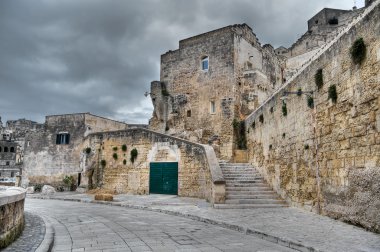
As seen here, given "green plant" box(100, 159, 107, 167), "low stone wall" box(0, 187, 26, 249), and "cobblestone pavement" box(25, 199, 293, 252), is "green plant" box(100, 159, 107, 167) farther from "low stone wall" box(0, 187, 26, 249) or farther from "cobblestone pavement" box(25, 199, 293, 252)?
"low stone wall" box(0, 187, 26, 249)

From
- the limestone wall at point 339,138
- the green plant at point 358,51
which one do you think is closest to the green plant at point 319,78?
the limestone wall at point 339,138

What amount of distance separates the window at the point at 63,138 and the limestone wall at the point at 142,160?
9.12 meters

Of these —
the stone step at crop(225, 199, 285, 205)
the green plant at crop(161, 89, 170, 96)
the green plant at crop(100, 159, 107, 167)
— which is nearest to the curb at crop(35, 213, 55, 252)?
the stone step at crop(225, 199, 285, 205)

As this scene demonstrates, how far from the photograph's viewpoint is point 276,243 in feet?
21.2

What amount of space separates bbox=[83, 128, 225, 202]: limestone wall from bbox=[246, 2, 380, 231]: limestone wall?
3.31 metres

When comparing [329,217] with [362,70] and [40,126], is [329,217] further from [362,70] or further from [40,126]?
[40,126]

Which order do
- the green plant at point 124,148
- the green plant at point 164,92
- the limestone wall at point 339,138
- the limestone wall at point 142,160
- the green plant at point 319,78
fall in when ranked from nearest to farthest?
1. the limestone wall at point 339,138
2. the green plant at point 319,78
3. the limestone wall at point 142,160
4. the green plant at point 124,148
5. the green plant at point 164,92

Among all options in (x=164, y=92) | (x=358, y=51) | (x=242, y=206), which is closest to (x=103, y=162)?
(x=164, y=92)

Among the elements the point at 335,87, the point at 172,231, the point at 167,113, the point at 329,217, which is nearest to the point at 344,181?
the point at 329,217

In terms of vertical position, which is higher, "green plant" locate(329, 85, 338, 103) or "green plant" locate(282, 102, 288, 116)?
"green plant" locate(282, 102, 288, 116)

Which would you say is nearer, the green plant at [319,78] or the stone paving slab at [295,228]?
the stone paving slab at [295,228]

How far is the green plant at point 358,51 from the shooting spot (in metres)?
Result: 7.59

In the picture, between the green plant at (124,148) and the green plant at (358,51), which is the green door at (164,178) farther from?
the green plant at (358,51)

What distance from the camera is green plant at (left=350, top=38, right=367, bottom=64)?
759 cm
